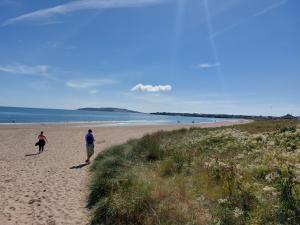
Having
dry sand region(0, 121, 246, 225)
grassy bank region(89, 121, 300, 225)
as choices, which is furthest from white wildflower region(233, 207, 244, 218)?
dry sand region(0, 121, 246, 225)

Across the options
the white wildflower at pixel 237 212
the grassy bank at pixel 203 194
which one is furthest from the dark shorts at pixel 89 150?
the white wildflower at pixel 237 212

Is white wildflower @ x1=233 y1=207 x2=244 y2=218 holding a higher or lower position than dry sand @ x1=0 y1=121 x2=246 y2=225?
higher

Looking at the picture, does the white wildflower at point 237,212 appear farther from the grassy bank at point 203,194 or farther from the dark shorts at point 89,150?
the dark shorts at point 89,150

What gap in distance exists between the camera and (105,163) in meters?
10.8

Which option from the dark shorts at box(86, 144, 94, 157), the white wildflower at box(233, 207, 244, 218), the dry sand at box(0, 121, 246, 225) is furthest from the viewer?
the dark shorts at box(86, 144, 94, 157)

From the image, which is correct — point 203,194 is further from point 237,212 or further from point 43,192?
point 43,192

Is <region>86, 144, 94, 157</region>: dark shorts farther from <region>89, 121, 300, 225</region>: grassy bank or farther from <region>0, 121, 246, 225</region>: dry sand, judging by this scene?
<region>89, 121, 300, 225</region>: grassy bank

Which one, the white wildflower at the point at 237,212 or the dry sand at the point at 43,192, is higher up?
the white wildflower at the point at 237,212

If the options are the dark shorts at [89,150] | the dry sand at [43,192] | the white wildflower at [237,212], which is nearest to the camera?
the white wildflower at [237,212]

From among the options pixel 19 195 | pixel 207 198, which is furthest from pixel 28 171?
pixel 207 198

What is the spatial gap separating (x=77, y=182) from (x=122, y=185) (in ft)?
12.4

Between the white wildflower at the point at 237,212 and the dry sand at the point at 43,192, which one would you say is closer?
the white wildflower at the point at 237,212

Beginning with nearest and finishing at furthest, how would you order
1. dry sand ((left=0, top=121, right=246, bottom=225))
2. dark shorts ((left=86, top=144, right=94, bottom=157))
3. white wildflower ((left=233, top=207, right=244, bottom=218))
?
white wildflower ((left=233, top=207, right=244, bottom=218)) → dry sand ((left=0, top=121, right=246, bottom=225)) → dark shorts ((left=86, top=144, right=94, bottom=157))

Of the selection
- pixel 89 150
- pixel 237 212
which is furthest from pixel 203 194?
pixel 89 150
